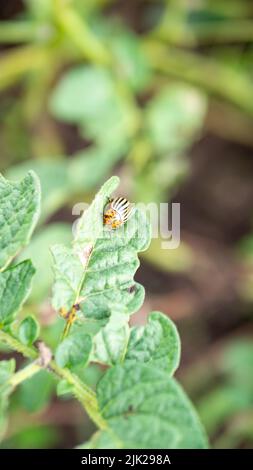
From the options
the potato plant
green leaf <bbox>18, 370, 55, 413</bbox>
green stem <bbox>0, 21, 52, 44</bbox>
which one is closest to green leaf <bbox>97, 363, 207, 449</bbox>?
the potato plant

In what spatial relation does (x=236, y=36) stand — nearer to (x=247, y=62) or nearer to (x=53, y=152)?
(x=247, y=62)

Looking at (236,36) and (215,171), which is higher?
(236,36)

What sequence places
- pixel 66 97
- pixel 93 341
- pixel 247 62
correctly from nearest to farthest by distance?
pixel 93 341 → pixel 66 97 → pixel 247 62

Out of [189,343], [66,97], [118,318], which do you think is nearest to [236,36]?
[66,97]

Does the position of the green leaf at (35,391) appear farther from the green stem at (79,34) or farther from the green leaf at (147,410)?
the green stem at (79,34)

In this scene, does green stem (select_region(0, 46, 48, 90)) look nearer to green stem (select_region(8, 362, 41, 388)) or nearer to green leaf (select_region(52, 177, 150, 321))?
green leaf (select_region(52, 177, 150, 321))

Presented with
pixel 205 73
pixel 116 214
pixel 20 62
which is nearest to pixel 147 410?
pixel 116 214
